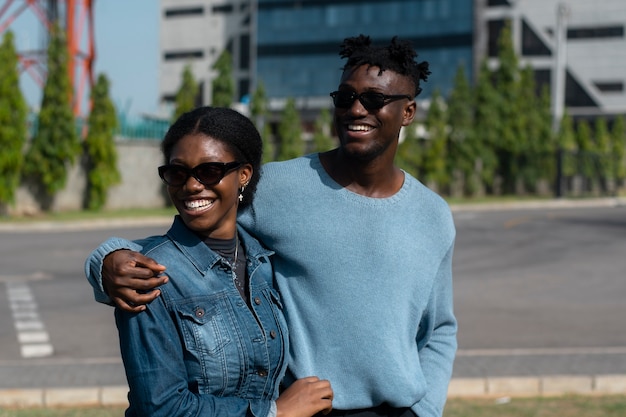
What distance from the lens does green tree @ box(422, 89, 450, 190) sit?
37656mm

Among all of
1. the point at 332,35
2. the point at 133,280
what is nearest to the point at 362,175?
the point at 133,280

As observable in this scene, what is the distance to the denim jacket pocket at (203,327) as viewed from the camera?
2605 mm

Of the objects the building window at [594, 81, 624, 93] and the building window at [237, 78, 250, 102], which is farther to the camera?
the building window at [237, 78, 250, 102]

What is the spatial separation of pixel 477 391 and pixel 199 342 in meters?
5.37

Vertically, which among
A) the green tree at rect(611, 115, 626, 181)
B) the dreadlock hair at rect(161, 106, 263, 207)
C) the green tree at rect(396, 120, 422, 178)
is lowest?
the green tree at rect(611, 115, 626, 181)

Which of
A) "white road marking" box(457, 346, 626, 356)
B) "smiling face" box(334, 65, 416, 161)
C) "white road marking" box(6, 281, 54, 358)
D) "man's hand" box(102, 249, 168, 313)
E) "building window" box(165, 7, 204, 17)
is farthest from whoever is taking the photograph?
"building window" box(165, 7, 204, 17)

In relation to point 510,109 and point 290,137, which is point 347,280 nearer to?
point 290,137

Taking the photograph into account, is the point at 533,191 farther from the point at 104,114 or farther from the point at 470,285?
the point at 470,285

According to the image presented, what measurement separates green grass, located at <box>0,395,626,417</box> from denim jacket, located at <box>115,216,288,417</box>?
440 cm

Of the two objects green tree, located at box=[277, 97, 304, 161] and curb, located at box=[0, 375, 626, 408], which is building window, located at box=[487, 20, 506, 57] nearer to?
green tree, located at box=[277, 97, 304, 161]

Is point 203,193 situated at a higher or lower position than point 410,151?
higher

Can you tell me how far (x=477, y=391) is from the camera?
301 inches

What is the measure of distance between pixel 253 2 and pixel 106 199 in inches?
2025

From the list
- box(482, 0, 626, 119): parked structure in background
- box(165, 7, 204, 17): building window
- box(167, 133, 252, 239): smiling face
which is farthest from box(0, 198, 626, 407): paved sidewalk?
box(165, 7, 204, 17): building window
